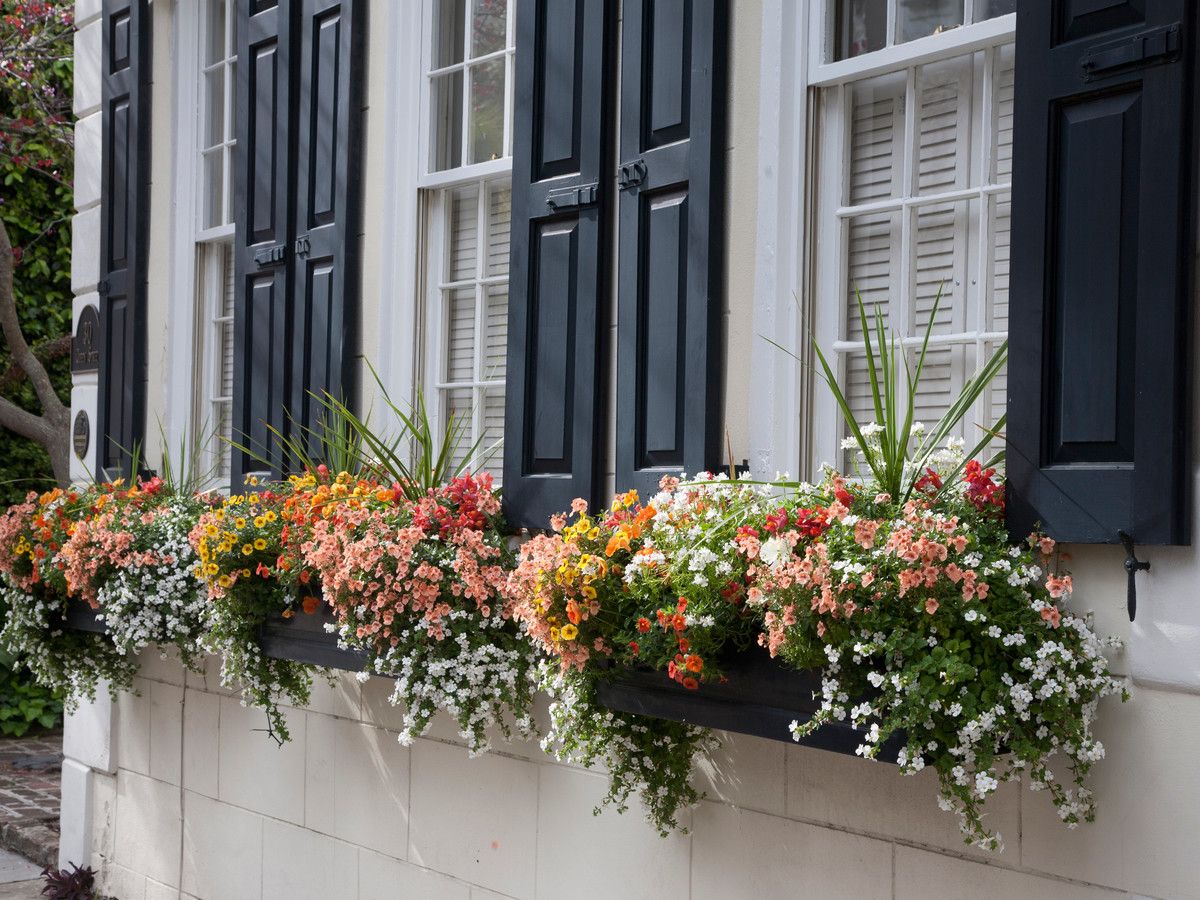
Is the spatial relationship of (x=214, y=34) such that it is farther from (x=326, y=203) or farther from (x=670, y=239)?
(x=670, y=239)

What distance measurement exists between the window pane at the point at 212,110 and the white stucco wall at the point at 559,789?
0.22 meters

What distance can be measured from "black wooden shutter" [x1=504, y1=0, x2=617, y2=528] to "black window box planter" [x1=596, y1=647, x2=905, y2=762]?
0.77 m

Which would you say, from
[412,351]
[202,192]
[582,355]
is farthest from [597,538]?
[202,192]

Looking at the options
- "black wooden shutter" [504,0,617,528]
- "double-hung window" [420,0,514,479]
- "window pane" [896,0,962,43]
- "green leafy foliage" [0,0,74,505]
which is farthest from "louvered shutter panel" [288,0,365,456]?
"green leafy foliage" [0,0,74,505]

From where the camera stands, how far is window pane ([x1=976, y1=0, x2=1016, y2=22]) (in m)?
3.27

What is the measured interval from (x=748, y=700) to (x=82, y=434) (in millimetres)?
4680

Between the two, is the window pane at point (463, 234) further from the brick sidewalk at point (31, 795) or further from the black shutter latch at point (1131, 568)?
the brick sidewalk at point (31, 795)

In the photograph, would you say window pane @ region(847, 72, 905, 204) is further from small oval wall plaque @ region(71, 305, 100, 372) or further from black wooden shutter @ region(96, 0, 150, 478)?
small oval wall plaque @ region(71, 305, 100, 372)

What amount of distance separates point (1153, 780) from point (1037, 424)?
0.73 m

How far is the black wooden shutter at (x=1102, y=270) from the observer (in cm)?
271

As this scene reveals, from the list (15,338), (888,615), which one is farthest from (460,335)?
(15,338)

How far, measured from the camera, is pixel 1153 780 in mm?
2826

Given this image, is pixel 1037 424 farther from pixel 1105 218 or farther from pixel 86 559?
pixel 86 559

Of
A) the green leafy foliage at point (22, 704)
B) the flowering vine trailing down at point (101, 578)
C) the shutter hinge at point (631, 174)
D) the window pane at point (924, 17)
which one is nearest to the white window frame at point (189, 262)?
the flowering vine trailing down at point (101, 578)
